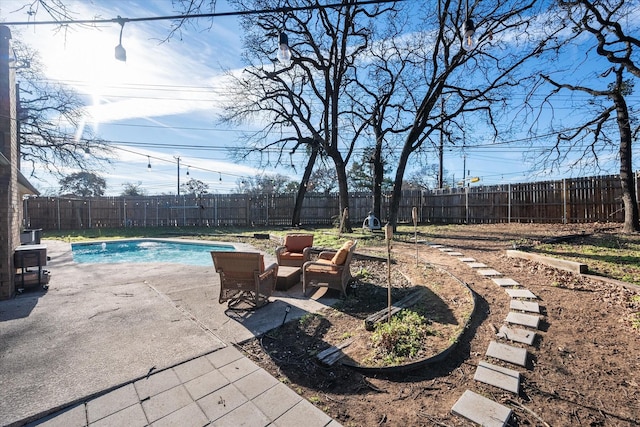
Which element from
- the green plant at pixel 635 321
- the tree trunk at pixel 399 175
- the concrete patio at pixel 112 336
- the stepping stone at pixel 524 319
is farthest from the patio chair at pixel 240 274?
the tree trunk at pixel 399 175

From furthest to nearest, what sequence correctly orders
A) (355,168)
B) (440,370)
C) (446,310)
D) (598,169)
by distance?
1. (355,168)
2. (598,169)
3. (446,310)
4. (440,370)

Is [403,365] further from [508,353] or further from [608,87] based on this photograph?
[608,87]

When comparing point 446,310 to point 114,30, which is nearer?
point 114,30

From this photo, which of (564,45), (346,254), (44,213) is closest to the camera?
(346,254)

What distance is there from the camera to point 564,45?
8141mm

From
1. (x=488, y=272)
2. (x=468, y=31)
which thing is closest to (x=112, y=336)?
(x=488, y=272)

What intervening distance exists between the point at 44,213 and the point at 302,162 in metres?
14.9

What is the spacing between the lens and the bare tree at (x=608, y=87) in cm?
747

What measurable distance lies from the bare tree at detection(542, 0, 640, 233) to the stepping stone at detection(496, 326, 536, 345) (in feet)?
27.5

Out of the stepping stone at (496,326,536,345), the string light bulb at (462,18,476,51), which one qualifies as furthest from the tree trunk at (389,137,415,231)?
the stepping stone at (496,326,536,345)

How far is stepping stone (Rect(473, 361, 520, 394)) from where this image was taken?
7.43 feet

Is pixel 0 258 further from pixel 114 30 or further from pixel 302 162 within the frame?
pixel 302 162

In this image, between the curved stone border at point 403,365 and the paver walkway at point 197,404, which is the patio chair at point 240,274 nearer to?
the paver walkway at point 197,404

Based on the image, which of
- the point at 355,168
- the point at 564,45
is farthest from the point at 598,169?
the point at 355,168
